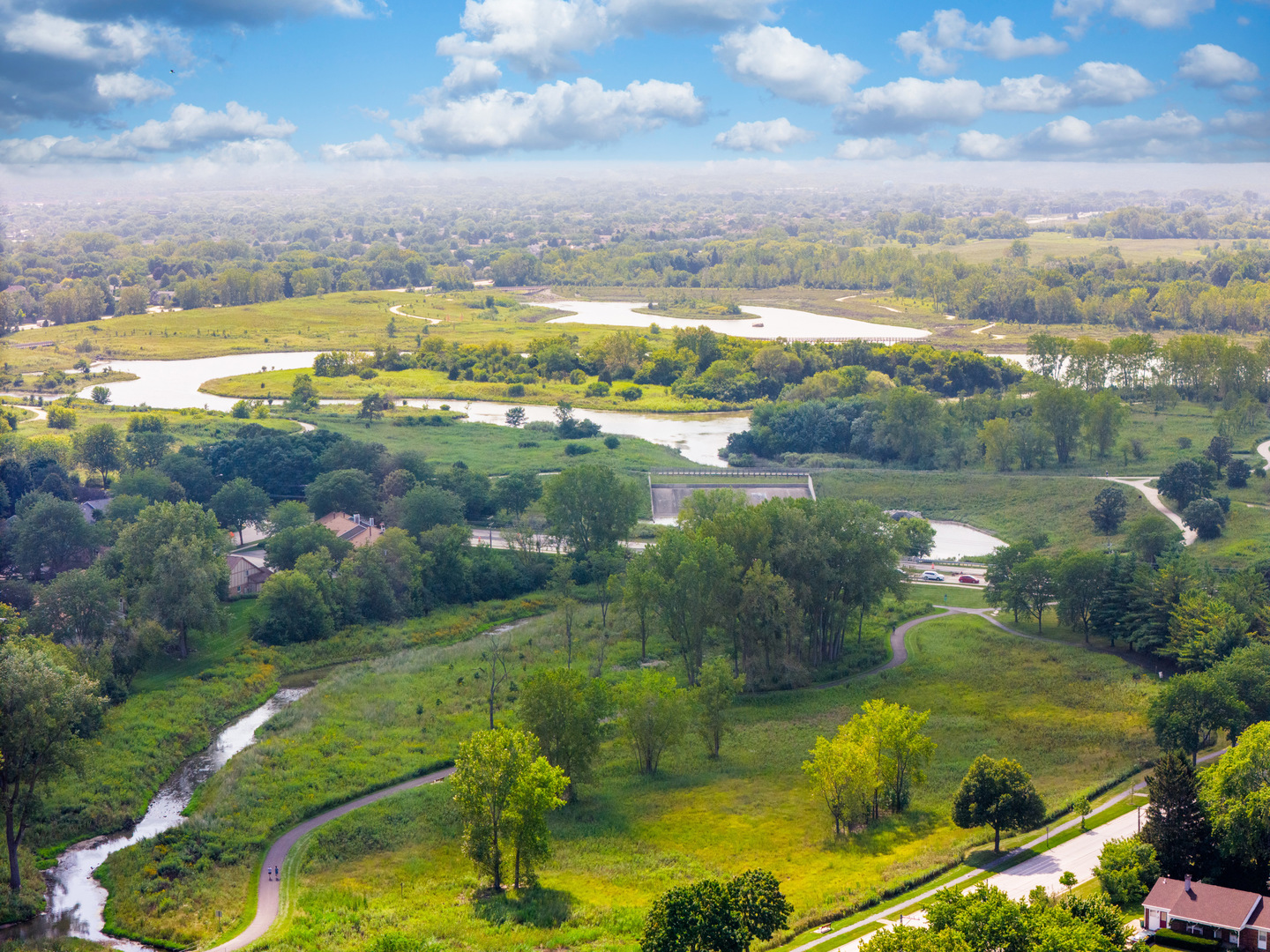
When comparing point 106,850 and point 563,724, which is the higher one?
point 563,724

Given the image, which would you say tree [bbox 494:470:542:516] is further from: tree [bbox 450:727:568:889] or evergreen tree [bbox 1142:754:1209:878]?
evergreen tree [bbox 1142:754:1209:878]

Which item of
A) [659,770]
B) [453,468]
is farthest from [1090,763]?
[453,468]

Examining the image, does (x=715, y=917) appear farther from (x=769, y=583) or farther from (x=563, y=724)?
(x=769, y=583)

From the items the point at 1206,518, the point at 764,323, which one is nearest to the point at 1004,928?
the point at 1206,518

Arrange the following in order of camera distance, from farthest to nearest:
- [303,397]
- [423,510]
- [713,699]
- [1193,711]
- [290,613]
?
[303,397] → [423,510] → [290,613] → [713,699] → [1193,711]

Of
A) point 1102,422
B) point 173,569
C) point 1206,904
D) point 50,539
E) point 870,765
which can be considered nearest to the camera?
point 1206,904

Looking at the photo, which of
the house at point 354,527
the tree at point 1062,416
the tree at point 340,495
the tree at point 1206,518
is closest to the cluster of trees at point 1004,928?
the house at point 354,527

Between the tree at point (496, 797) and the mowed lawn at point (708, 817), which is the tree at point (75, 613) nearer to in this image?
the mowed lawn at point (708, 817)
